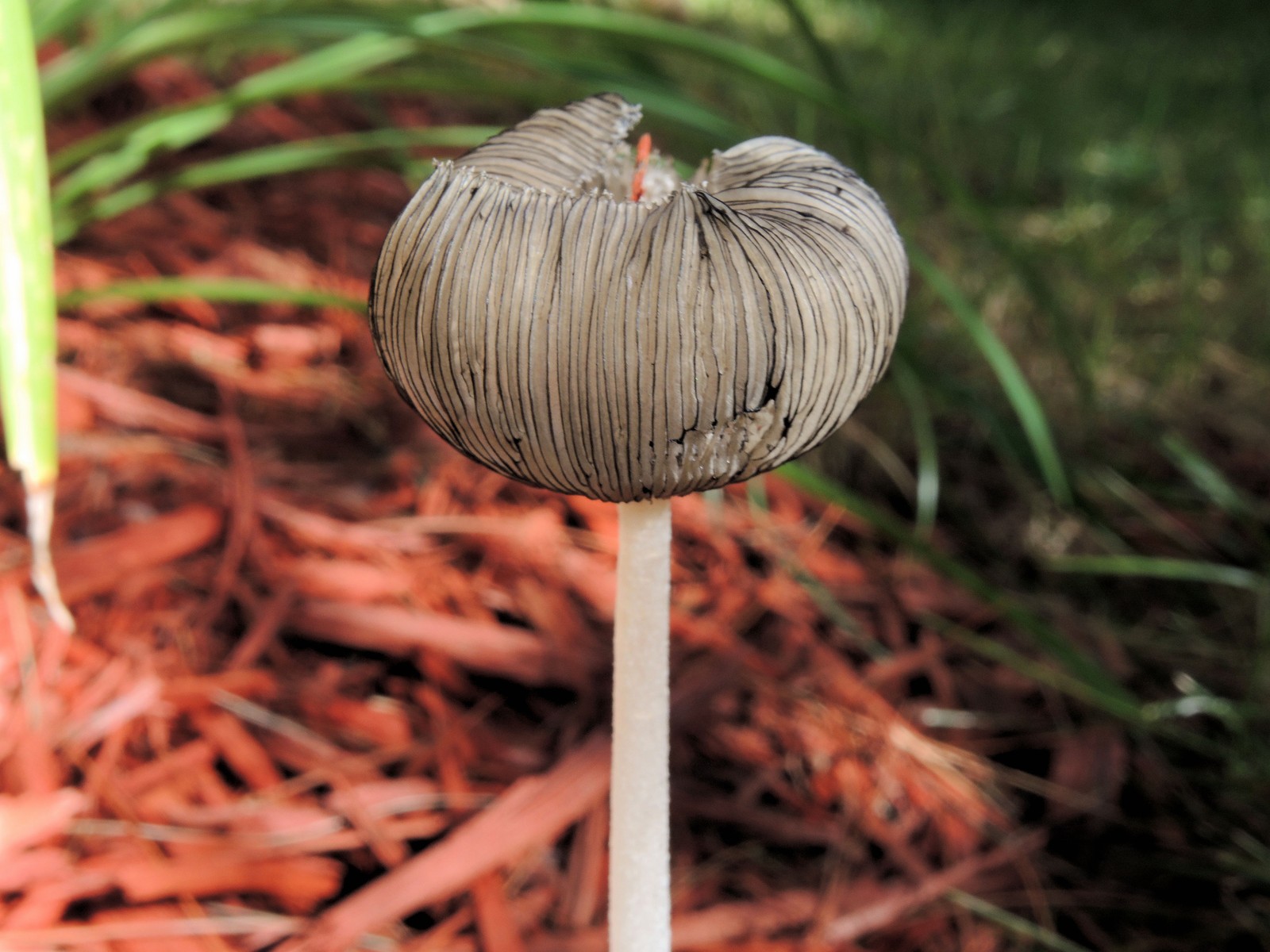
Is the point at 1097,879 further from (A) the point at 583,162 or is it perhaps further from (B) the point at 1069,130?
(B) the point at 1069,130

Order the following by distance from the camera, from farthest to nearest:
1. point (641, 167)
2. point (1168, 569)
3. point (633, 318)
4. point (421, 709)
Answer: point (1168, 569) → point (421, 709) → point (641, 167) → point (633, 318)

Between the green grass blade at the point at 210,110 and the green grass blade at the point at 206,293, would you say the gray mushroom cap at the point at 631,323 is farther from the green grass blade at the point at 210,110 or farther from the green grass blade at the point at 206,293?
the green grass blade at the point at 210,110

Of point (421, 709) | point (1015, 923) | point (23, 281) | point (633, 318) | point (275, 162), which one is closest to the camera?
point (633, 318)

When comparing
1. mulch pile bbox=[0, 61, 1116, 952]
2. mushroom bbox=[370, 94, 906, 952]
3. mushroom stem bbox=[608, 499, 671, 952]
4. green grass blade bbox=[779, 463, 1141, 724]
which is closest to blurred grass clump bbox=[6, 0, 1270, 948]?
green grass blade bbox=[779, 463, 1141, 724]

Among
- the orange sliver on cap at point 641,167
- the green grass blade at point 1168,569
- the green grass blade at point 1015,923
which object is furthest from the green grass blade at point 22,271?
the green grass blade at point 1168,569

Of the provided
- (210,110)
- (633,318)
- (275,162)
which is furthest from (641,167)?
(210,110)

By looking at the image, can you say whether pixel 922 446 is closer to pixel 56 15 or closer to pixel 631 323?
pixel 631 323
